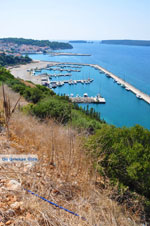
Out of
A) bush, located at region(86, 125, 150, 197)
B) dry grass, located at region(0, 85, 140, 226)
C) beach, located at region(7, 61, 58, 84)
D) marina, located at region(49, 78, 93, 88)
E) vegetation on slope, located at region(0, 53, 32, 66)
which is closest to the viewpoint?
dry grass, located at region(0, 85, 140, 226)

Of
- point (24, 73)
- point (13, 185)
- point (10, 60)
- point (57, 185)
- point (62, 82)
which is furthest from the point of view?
point (10, 60)

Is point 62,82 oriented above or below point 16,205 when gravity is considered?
below

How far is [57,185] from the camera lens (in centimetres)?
226

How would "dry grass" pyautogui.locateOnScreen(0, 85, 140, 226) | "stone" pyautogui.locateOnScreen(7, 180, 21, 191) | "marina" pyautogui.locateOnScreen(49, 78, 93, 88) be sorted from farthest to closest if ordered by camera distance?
"marina" pyautogui.locateOnScreen(49, 78, 93, 88)
"stone" pyautogui.locateOnScreen(7, 180, 21, 191)
"dry grass" pyautogui.locateOnScreen(0, 85, 140, 226)

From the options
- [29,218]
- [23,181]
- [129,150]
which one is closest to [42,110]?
[129,150]

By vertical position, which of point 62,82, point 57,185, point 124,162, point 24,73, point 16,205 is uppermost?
point 24,73

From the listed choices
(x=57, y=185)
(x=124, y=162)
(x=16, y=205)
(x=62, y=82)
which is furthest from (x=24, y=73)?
(x=16, y=205)

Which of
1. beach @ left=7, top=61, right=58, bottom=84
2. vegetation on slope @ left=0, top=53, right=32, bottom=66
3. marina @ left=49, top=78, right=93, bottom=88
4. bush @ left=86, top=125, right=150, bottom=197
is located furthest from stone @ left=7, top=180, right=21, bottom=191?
vegetation on slope @ left=0, top=53, right=32, bottom=66

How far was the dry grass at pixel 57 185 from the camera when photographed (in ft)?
5.50

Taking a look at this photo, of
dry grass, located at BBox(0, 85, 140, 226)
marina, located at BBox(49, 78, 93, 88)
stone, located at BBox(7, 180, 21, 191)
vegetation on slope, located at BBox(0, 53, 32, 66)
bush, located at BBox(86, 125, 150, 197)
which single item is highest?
vegetation on slope, located at BBox(0, 53, 32, 66)

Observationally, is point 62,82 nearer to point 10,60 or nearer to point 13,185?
point 10,60

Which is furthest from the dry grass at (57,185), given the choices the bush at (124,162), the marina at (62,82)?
the marina at (62,82)

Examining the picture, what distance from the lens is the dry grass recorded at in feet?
5.50

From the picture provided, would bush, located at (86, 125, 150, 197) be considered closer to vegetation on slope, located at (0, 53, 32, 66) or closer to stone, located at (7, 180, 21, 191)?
stone, located at (7, 180, 21, 191)
